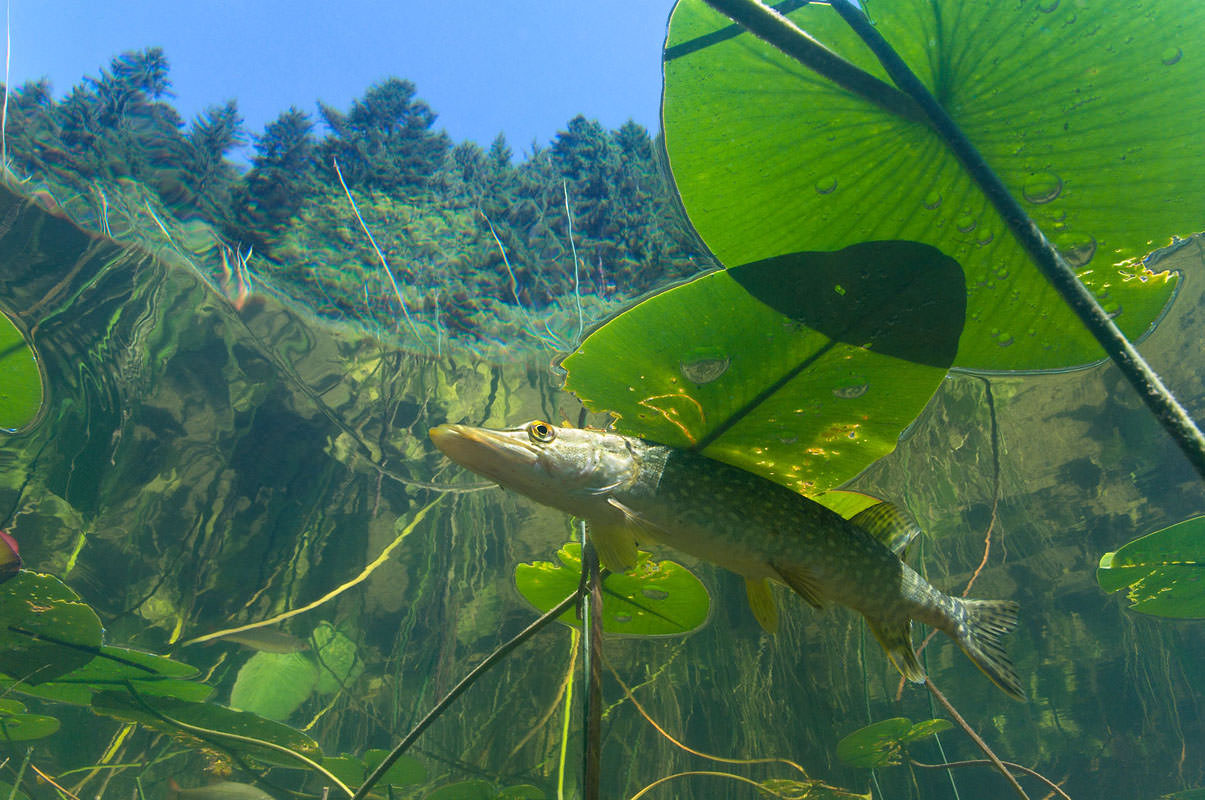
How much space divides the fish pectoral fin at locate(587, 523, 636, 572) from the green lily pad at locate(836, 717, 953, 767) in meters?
2.13

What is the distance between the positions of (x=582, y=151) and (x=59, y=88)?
2456 millimetres

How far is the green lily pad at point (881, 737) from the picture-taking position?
221 centimetres

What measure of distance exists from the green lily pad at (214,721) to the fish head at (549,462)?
176 centimetres

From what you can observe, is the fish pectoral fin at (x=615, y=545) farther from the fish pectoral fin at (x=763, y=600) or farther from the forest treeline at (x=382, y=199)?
the forest treeline at (x=382, y=199)

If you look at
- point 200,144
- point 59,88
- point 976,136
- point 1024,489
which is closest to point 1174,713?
point 1024,489

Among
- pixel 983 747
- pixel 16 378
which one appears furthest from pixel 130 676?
pixel 983 747

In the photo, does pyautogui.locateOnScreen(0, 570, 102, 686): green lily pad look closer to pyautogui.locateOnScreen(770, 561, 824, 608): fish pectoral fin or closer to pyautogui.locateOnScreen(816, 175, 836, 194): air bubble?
pyautogui.locateOnScreen(770, 561, 824, 608): fish pectoral fin

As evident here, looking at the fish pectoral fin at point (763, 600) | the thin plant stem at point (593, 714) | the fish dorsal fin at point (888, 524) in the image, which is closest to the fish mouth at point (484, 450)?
the thin plant stem at point (593, 714)

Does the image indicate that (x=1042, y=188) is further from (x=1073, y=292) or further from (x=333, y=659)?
(x=333, y=659)

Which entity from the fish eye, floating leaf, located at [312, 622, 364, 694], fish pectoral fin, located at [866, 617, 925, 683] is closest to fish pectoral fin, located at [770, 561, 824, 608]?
fish pectoral fin, located at [866, 617, 925, 683]

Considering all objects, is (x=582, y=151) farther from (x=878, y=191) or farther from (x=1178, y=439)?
(x=1178, y=439)

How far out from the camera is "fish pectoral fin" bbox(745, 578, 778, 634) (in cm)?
71

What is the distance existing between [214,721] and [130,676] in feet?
1.07

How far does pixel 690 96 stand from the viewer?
0.76 metres
